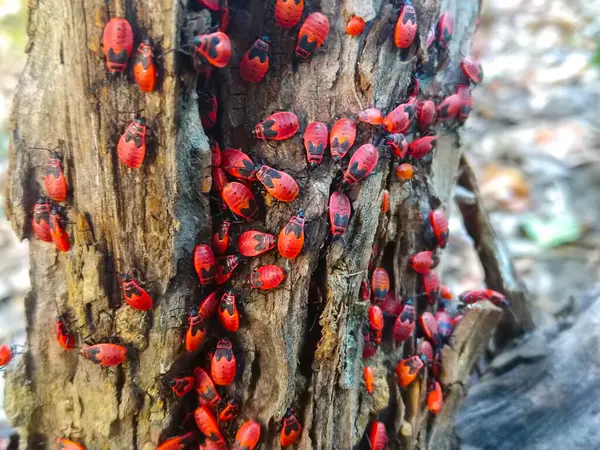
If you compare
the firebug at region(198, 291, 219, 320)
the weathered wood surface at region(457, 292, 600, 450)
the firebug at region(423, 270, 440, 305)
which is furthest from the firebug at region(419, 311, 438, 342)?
the firebug at region(198, 291, 219, 320)

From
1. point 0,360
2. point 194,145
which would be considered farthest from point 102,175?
point 0,360

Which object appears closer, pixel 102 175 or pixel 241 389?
pixel 102 175

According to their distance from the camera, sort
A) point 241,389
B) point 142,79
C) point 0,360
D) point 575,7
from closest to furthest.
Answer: point 142,79 < point 241,389 < point 0,360 < point 575,7

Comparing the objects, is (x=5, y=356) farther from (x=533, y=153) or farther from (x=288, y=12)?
(x=533, y=153)

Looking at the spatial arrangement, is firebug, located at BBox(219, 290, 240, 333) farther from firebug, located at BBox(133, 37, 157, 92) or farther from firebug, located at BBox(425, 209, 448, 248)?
firebug, located at BBox(425, 209, 448, 248)

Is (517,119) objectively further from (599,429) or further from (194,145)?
(194,145)

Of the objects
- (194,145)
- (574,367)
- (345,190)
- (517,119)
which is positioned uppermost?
(517,119)

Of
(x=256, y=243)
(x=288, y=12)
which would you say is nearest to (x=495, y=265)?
(x=256, y=243)
